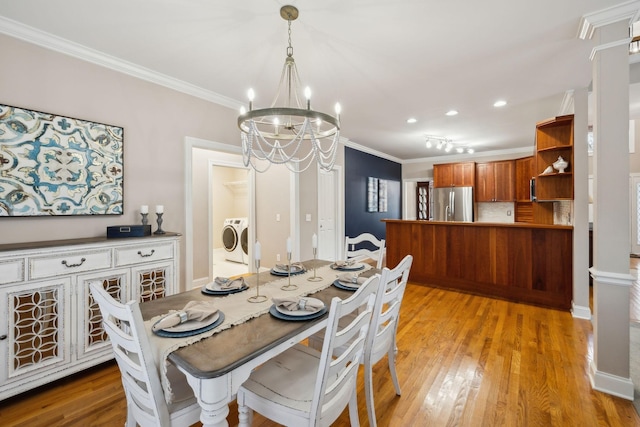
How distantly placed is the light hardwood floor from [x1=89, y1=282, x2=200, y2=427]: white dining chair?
631mm

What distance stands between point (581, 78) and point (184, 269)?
4.52m

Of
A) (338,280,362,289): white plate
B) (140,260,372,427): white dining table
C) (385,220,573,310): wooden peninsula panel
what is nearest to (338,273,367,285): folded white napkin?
(338,280,362,289): white plate

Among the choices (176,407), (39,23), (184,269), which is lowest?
(176,407)

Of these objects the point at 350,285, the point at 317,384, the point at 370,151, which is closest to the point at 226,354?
the point at 317,384

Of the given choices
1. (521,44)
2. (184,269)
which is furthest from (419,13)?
(184,269)

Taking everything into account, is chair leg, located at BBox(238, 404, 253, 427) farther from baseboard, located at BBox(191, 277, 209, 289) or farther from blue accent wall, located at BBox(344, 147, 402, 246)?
blue accent wall, located at BBox(344, 147, 402, 246)

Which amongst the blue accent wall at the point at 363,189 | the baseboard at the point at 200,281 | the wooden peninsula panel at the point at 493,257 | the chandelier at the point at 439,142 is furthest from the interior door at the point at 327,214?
the baseboard at the point at 200,281

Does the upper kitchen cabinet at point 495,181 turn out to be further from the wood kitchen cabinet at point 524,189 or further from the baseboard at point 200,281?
the baseboard at point 200,281

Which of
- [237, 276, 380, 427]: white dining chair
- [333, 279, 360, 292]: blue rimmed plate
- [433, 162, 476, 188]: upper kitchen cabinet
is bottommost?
[237, 276, 380, 427]: white dining chair

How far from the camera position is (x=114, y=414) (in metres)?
1.78

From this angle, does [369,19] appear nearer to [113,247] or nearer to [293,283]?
[293,283]

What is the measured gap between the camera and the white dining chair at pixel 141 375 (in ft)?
3.47

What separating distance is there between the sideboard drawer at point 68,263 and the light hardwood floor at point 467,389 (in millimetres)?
825

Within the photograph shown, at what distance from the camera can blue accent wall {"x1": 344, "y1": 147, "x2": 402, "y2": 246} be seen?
19.2ft
